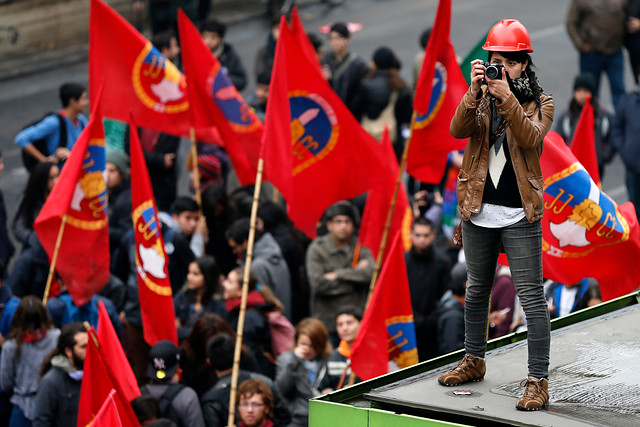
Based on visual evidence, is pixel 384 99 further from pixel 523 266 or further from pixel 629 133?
pixel 523 266

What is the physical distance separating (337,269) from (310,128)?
5.38ft

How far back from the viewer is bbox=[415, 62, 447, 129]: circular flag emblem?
9.53 meters

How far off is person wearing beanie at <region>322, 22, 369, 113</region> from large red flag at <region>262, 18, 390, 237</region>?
4961 millimetres

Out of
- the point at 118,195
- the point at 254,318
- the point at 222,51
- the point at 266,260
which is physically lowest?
the point at 254,318

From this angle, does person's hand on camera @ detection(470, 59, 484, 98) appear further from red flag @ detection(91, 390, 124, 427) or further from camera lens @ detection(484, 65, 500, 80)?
red flag @ detection(91, 390, 124, 427)

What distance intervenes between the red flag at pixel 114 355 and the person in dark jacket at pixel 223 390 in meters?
0.71

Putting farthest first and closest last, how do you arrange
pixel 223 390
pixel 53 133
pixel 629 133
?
pixel 629 133, pixel 53 133, pixel 223 390

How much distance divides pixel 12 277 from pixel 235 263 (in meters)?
2.15

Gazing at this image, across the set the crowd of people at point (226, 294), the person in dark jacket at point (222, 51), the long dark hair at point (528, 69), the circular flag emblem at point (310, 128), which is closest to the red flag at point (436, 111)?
the circular flag emblem at point (310, 128)

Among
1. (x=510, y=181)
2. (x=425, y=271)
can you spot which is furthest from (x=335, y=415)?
(x=425, y=271)

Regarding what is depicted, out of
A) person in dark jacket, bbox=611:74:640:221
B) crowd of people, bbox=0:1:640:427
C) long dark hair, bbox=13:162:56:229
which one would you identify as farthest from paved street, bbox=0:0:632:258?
long dark hair, bbox=13:162:56:229

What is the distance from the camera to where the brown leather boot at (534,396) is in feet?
18.8

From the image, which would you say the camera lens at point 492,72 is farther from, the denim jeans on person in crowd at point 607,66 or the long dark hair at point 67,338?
the denim jeans on person in crowd at point 607,66

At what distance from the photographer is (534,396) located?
5.79 metres
